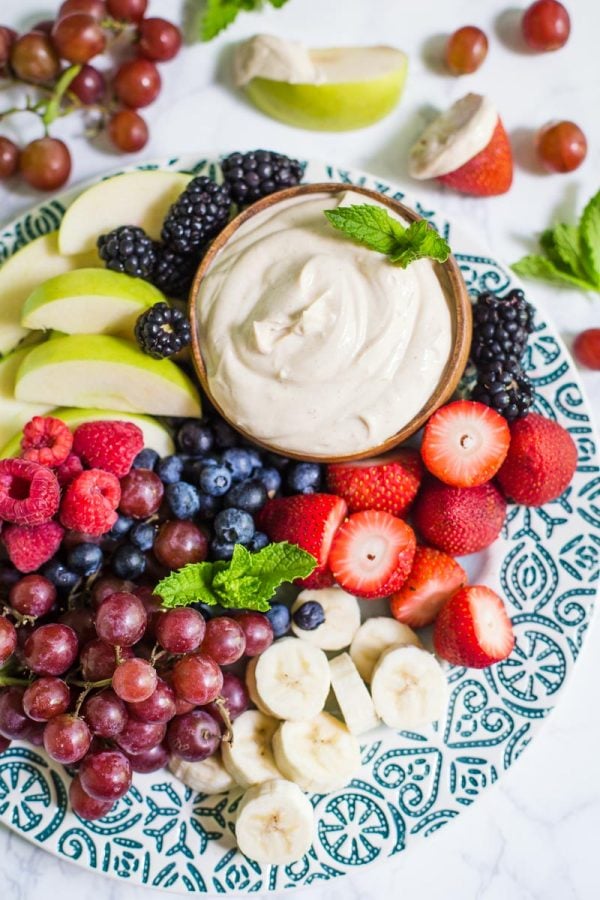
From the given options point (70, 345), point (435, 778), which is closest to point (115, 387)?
point (70, 345)

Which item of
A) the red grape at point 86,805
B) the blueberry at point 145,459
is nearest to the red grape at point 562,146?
the blueberry at point 145,459

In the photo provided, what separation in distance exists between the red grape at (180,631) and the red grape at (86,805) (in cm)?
41

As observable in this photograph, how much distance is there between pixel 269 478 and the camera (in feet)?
7.74

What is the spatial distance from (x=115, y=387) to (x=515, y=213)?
1.25 metres

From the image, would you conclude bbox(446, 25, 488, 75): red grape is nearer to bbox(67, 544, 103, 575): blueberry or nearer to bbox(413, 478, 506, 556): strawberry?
bbox(413, 478, 506, 556): strawberry

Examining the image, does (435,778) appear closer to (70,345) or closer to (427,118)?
(70,345)

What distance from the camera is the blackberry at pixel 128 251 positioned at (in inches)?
89.3

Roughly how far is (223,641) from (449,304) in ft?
3.20

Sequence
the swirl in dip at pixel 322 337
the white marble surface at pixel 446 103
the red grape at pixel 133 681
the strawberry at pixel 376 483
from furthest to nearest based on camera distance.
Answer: the white marble surface at pixel 446 103, the strawberry at pixel 376 483, the swirl in dip at pixel 322 337, the red grape at pixel 133 681

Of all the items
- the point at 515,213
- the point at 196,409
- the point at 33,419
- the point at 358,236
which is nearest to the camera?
the point at 358,236

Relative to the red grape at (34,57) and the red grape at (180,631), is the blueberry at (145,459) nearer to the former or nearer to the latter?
the red grape at (180,631)

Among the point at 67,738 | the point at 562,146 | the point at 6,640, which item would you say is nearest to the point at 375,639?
the point at 67,738

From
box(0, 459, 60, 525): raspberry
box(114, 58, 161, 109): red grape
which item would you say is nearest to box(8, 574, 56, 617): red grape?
box(0, 459, 60, 525): raspberry

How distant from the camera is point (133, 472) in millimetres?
2275
